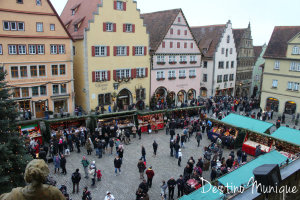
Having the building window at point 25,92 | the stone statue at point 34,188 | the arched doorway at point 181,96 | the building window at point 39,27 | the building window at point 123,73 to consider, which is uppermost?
the building window at point 39,27

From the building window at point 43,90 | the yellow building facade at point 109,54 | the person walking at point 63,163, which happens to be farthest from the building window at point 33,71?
the person walking at point 63,163

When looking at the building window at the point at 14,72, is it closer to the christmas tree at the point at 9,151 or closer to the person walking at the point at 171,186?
the christmas tree at the point at 9,151

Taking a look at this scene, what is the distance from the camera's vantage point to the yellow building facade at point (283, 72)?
3488 cm

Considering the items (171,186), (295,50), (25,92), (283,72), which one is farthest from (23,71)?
(295,50)

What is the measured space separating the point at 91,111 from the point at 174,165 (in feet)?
49.0

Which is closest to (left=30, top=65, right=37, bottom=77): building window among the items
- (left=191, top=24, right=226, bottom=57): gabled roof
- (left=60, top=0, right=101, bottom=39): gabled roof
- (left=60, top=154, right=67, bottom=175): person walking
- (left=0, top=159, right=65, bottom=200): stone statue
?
(left=60, top=0, right=101, bottom=39): gabled roof

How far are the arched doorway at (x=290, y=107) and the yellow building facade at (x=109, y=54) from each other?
21003mm

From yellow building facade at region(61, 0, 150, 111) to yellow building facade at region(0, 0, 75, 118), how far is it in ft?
7.30

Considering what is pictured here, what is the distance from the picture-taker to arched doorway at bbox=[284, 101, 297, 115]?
3562cm

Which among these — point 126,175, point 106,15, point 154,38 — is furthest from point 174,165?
point 154,38

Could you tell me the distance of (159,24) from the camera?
123ft

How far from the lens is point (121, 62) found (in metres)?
32.3

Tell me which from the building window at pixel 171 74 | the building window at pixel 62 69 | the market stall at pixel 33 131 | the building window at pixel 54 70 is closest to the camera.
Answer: the market stall at pixel 33 131

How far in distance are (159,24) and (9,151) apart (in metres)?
30.7
